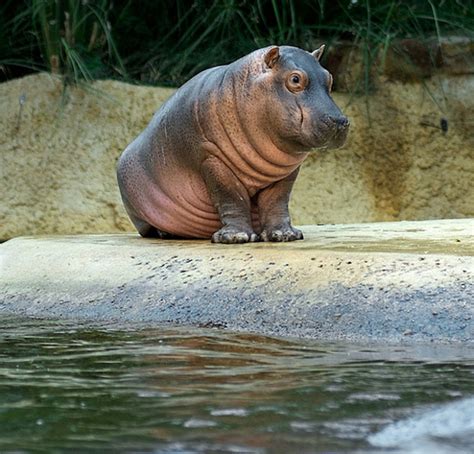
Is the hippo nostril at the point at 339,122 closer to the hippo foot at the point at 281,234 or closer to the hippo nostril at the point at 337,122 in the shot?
the hippo nostril at the point at 337,122

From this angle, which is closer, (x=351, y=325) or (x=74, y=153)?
(x=351, y=325)

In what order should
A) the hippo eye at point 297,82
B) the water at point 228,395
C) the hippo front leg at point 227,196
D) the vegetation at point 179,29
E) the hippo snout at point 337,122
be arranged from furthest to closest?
the vegetation at point 179,29 < the hippo front leg at point 227,196 < the hippo eye at point 297,82 < the hippo snout at point 337,122 < the water at point 228,395

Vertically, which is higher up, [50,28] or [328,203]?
[50,28]

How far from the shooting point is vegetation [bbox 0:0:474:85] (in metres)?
8.30

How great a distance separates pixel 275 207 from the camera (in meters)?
5.27

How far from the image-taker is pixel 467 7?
30.1ft

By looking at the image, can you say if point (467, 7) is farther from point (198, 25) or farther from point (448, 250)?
point (448, 250)

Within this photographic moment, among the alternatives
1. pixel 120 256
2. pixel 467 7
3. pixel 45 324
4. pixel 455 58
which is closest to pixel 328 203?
pixel 455 58

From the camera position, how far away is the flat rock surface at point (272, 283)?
12.2 ft

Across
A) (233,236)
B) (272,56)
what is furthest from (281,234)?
(272,56)

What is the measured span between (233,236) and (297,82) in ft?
2.38

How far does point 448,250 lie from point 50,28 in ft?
15.7

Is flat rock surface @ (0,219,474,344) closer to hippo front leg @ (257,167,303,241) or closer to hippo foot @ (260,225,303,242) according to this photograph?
hippo foot @ (260,225,303,242)

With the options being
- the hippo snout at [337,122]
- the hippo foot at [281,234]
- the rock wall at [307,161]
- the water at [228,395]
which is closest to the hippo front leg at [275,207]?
the hippo foot at [281,234]
